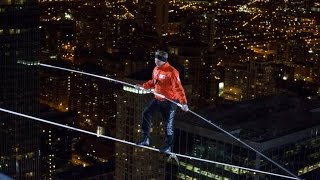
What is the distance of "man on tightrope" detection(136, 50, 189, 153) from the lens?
13.6ft

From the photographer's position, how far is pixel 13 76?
25.1 m

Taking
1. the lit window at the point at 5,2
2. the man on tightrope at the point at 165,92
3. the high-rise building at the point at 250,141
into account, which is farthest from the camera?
the lit window at the point at 5,2

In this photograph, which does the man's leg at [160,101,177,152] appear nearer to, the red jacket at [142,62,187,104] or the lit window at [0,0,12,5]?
the red jacket at [142,62,187,104]

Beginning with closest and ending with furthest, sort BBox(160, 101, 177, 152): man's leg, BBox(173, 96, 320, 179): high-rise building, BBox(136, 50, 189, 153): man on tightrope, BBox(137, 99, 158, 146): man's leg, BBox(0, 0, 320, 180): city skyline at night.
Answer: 1. BBox(136, 50, 189, 153): man on tightrope
2. BBox(160, 101, 177, 152): man's leg
3. BBox(137, 99, 158, 146): man's leg
4. BBox(173, 96, 320, 179): high-rise building
5. BBox(0, 0, 320, 180): city skyline at night

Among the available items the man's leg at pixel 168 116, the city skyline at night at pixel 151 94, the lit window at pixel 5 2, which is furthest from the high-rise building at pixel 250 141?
the lit window at pixel 5 2

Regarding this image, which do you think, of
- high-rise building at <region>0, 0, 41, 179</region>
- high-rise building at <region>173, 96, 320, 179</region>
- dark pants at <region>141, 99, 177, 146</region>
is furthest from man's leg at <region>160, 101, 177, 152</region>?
high-rise building at <region>0, 0, 41, 179</region>

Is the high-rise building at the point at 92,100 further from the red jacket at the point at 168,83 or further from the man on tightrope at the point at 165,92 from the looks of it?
the red jacket at the point at 168,83

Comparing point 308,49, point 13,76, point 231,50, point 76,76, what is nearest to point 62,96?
point 76,76

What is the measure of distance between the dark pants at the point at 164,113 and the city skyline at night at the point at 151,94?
266mm

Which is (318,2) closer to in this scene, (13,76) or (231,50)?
(231,50)

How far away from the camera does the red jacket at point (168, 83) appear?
4.16m

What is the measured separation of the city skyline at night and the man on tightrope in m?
0.28

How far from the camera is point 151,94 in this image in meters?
6.24

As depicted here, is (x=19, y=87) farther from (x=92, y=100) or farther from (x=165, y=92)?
(x=165, y=92)
